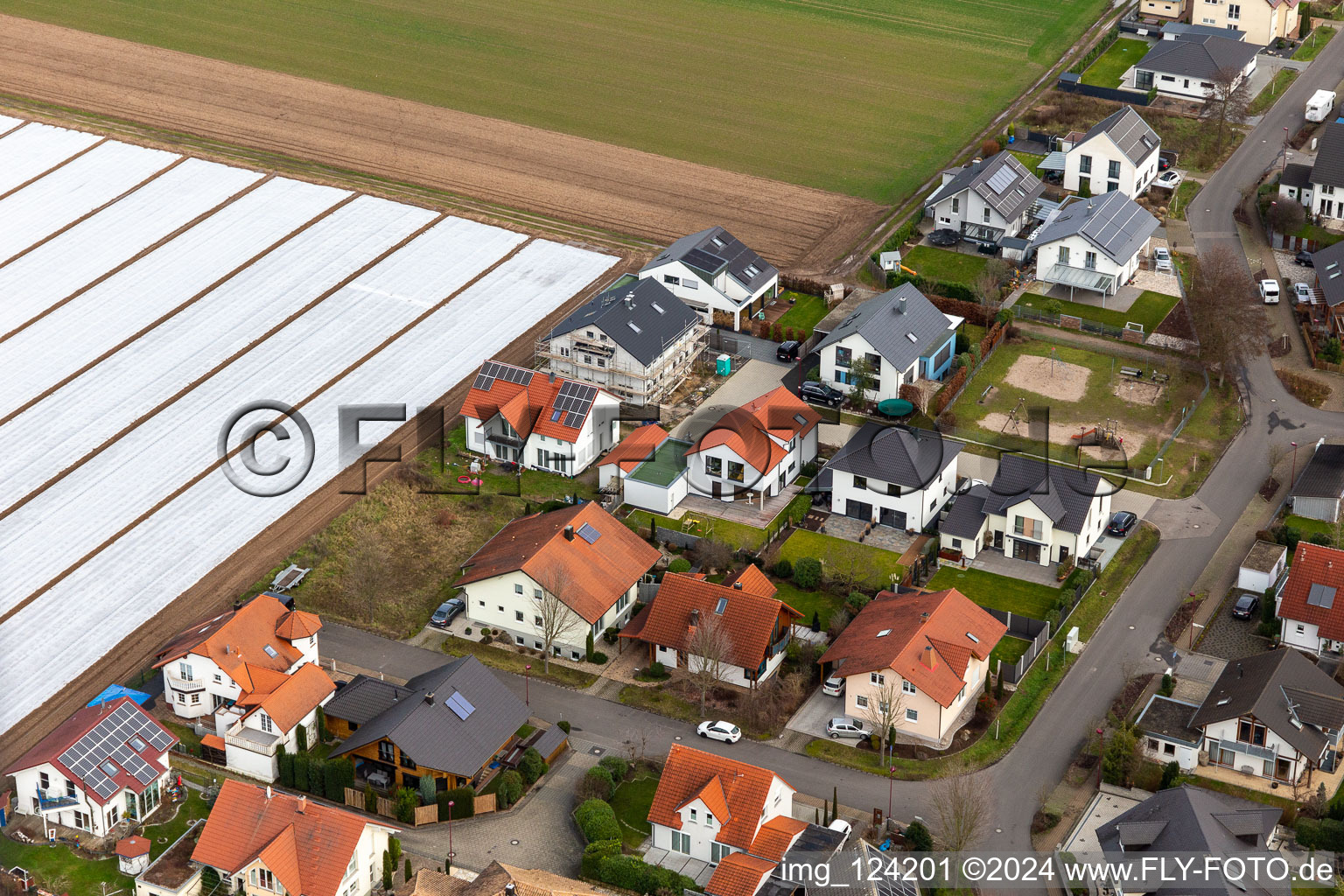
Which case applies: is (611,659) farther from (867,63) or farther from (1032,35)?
(1032,35)

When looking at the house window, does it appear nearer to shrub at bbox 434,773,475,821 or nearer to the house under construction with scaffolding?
the house under construction with scaffolding

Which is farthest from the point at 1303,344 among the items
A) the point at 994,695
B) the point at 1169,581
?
the point at 994,695

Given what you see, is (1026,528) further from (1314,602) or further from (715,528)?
(715,528)

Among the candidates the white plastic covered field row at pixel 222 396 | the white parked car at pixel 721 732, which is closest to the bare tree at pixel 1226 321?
the white parked car at pixel 721 732

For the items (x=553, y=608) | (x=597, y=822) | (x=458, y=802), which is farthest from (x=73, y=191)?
(x=597, y=822)

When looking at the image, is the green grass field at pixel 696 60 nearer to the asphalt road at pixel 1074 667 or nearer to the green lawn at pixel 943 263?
the green lawn at pixel 943 263

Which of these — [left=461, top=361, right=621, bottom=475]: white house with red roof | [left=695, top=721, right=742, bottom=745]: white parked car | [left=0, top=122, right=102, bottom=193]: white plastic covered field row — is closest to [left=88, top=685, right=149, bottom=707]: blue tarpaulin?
[left=695, top=721, right=742, bottom=745]: white parked car
